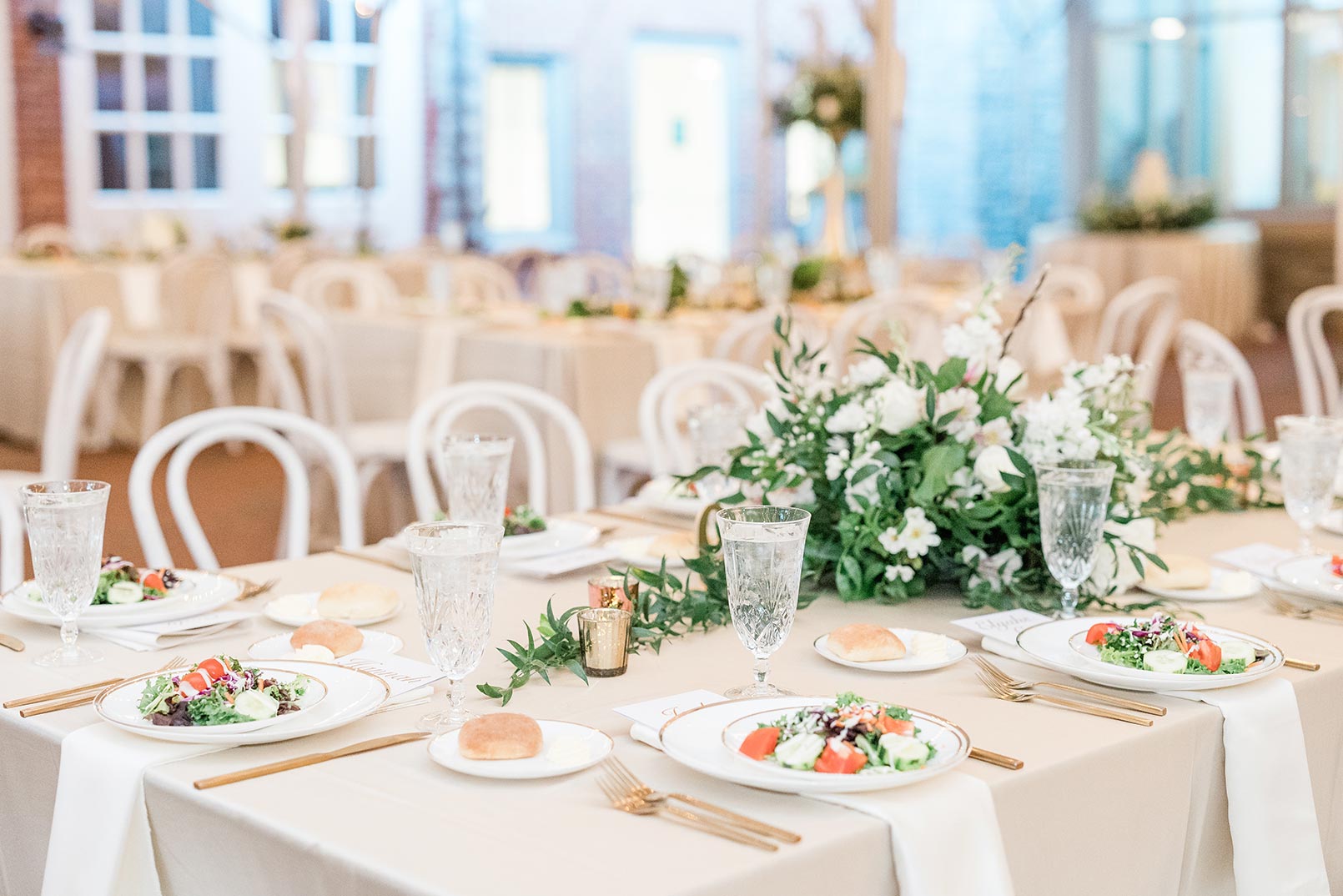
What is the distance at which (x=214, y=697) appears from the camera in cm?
129

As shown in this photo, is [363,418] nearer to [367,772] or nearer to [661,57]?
[367,772]

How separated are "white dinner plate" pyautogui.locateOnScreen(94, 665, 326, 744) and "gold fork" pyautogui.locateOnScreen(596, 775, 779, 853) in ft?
0.93

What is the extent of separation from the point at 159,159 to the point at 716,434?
9.43 metres

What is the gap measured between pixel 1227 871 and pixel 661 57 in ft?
40.9

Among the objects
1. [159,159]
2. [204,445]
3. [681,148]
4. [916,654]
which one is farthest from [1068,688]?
[681,148]

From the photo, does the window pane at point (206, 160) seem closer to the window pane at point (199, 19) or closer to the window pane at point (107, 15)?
the window pane at point (199, 19)

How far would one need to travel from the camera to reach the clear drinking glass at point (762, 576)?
53.0 inches

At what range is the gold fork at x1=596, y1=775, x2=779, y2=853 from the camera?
1.07 metres

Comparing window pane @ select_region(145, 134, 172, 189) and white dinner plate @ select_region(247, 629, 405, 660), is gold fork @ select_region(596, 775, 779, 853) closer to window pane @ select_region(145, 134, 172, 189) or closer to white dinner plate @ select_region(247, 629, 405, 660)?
white dinner plate @ select_region(247, 629, 405, 660)

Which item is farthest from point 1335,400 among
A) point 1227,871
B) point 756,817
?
point 756,817

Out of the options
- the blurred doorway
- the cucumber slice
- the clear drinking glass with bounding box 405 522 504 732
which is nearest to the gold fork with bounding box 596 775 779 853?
the clear drinking glass with bounding box 405 522 504 732

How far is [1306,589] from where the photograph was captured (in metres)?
1.78

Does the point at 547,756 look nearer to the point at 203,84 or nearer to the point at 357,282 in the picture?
the point at 357,282

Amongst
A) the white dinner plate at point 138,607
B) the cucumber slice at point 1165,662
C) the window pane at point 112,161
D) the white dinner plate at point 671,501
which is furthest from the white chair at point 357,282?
the window pane at point 112,161
